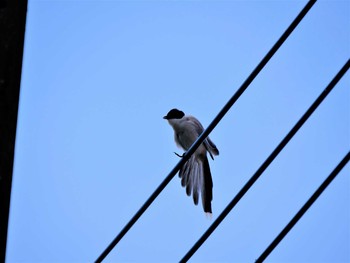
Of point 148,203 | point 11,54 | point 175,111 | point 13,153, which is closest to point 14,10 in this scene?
point 11,54

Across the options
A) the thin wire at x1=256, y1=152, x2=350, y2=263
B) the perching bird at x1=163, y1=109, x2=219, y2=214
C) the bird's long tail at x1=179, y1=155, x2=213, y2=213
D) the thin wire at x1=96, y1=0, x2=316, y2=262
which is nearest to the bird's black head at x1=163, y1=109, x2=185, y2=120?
the perching bird at x1=163, y1=109, x2=219, y2=214

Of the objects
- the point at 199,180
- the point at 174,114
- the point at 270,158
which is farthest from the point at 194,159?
the point at 270,158

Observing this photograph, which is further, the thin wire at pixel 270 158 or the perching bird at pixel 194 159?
the perching bird at pixel 194 159

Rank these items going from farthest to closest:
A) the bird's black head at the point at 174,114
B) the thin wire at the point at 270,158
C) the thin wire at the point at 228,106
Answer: the bird's black head at the point at 174,114 → the thin wire at the point at 228,106 → the thin wire at the point at 270,158

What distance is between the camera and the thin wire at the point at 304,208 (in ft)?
7.51

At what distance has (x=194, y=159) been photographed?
292 inches

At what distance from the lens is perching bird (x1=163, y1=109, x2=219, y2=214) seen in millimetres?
6703

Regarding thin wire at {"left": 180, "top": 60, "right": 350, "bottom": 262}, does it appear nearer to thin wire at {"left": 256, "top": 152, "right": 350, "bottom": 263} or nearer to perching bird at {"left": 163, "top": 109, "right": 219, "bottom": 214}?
thin wire at {"left": 256, "top": 152, "right": 350, "bottom": 263}

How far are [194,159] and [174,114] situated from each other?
1.02m

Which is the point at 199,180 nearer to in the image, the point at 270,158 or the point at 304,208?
the point at 270,158

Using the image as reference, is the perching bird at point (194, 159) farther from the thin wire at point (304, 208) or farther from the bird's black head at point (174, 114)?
the thin wire at point (304, 208)

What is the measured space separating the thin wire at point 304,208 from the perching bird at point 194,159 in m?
4.02

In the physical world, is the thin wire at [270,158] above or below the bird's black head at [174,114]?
above

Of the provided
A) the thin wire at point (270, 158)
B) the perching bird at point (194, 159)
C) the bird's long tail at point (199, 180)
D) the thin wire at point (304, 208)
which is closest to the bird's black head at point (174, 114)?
the perching bird at point (194, 159)
